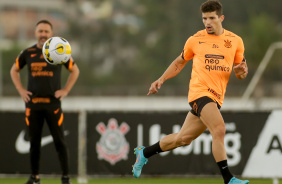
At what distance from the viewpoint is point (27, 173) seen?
11.4 m

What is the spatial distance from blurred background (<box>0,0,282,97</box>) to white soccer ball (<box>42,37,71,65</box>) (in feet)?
150

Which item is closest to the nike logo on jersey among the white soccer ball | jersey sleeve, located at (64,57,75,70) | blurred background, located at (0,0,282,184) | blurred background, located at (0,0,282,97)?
jersey sleeve, located at (64,57,75,70)

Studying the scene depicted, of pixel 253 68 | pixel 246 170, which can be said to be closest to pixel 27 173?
pixel 246 170

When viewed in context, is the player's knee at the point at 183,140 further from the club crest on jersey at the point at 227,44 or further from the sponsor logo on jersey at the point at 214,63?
the club crest on jersey at the point at 227,44

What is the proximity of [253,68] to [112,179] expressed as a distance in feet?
151

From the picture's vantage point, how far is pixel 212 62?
310 inches

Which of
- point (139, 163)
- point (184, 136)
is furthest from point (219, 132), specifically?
point (139, 163)

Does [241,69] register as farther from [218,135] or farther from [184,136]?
[184,136]

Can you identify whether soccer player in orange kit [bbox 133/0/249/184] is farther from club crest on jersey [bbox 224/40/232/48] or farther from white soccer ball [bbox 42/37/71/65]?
white soccer ball [bbox 42/37/71/65]

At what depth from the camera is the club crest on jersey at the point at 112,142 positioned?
1134 cm

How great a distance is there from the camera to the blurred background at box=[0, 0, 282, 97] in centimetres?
6000

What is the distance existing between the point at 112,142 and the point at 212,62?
3.93 metres

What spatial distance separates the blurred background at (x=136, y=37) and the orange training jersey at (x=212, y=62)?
47.0 meters

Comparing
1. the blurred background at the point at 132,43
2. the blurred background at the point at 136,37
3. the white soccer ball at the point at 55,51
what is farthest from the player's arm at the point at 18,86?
the blurred background at the point at 136,37
